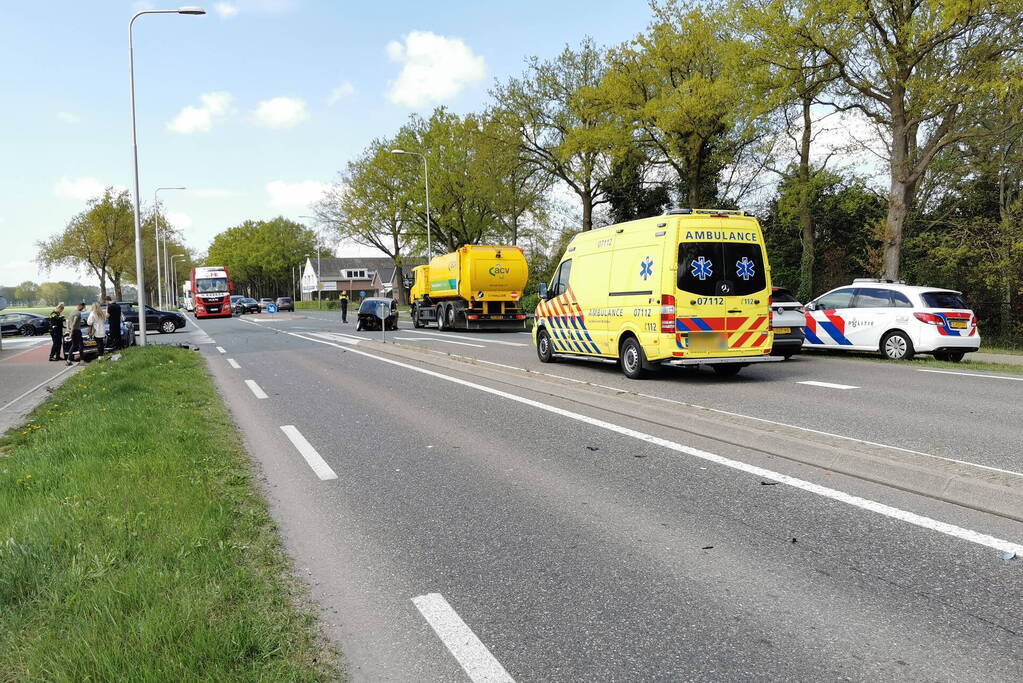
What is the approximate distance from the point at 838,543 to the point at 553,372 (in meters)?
8.92

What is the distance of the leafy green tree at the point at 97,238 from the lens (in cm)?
5066

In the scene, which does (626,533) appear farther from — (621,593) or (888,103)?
(888,103)

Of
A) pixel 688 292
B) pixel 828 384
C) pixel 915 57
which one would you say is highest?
pixel 915 57

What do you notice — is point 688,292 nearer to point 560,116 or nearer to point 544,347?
point 544,347

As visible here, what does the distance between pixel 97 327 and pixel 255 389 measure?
10218 millimetres

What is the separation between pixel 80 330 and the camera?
19.0 m

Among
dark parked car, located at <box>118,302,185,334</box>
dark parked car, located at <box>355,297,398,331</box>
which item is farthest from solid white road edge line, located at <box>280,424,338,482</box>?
dark parked car, located at <box>118,302,185,334</box>

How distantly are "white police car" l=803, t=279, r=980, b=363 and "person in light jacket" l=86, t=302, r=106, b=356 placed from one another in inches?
722

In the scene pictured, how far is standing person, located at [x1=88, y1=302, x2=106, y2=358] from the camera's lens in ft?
63.0

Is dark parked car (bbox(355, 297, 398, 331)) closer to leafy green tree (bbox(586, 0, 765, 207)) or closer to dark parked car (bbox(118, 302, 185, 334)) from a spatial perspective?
dark parked car (bbox(118, 302, 185, 334))

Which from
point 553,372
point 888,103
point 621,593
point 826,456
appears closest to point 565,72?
point 888,103

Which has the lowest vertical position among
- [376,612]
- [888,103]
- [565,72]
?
[376,612]

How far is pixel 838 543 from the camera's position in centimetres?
406

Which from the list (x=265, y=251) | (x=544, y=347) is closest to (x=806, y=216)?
(x=544, y=347)
